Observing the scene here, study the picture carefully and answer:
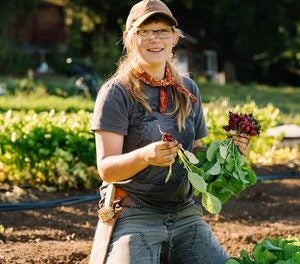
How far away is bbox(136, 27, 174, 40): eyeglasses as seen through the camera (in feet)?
11.6

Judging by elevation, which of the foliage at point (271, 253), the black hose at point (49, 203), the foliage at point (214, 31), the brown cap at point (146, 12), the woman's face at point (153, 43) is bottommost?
the black hose at point (49, 203)

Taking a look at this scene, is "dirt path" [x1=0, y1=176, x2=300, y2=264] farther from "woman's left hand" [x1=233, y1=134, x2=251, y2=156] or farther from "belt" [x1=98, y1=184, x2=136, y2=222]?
"woman's left hand" [x1=233, y1=134, x2=251, y2=156]

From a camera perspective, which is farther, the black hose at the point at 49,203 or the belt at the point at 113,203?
the black hose at the point at 49,203

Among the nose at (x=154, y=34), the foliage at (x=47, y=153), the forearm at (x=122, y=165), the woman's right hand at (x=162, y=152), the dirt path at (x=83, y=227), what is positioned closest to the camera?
the woman's right hand at (x=162, y=152)

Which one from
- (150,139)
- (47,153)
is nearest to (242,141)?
(150,139)

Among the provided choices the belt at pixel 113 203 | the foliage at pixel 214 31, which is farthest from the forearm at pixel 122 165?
the foliage at pixel 214 31

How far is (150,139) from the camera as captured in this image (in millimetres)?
3561

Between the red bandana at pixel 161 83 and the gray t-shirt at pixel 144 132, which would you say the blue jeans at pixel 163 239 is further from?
the red bandana at pixel 161 83

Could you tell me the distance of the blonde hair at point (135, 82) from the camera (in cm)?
355

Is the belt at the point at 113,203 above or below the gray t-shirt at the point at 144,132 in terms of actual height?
below

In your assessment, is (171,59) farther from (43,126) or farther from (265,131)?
(265,131)

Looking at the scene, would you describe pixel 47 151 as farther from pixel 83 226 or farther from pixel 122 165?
pixel 122 165

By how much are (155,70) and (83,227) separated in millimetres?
2569

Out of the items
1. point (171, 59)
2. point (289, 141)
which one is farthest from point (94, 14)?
point (171, 59)
